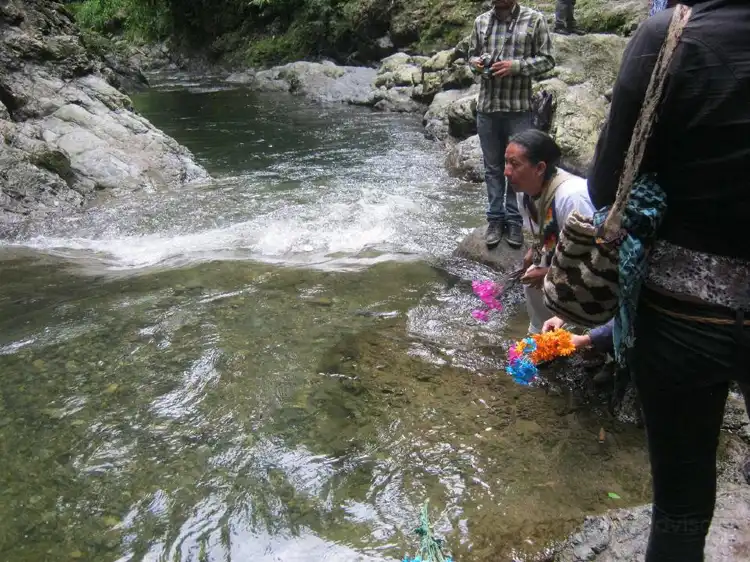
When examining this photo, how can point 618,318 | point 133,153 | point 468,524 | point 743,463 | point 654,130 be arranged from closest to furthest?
point 654,130, point 618,318, point 468,524, point 743,463, point 133,153

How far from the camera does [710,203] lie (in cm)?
136

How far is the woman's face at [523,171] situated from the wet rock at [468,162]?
5.23 metres

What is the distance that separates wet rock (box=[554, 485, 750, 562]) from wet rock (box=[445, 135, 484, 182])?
6.49 metres

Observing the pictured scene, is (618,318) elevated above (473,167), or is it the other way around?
(618,318)

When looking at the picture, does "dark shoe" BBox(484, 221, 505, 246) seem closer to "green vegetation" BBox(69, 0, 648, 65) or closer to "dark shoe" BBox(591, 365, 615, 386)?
"dark shoe" BBox(591, 365, 615, 386)

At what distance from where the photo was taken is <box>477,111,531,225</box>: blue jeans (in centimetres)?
486

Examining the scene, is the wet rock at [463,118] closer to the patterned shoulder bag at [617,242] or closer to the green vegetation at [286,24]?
the green vegetation at [286,24]

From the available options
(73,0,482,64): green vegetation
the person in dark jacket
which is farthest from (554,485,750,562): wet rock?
(73,0,482,64): green vegetation

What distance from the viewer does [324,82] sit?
18.5 metres

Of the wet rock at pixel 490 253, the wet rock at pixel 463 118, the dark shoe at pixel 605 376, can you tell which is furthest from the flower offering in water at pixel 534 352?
the wet rock at pixel 463 118

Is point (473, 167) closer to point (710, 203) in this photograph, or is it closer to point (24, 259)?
point (24, 259)

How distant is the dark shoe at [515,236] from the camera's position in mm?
5211

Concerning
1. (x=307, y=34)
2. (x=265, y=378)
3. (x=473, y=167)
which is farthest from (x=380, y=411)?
(x=307, y=34)

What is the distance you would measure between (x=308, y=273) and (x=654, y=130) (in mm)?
4297
